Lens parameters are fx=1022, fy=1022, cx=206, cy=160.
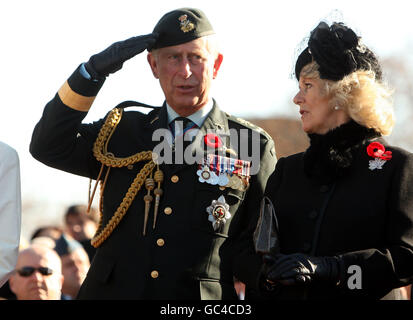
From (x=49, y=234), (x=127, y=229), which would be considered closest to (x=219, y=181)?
(x=127, y=229)

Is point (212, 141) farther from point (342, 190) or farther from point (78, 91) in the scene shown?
point (342, 190)

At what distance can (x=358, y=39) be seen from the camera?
5.27 meters

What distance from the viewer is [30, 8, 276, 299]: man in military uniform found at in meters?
5.70

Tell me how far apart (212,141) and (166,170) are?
33 cm

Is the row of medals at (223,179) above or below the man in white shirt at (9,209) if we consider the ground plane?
above

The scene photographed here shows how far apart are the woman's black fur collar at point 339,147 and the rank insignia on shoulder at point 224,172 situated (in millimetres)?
780

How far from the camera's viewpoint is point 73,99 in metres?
5.84

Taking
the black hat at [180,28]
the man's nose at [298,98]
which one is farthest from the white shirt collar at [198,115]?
the man's nose at [298,98]

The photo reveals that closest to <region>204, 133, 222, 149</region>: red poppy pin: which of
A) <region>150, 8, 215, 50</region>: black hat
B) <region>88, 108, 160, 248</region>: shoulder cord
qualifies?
<region>88, 108, 160, 248</region>: shoulder cord

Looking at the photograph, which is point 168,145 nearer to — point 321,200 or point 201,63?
point 201,63

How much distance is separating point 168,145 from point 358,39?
1.33 m

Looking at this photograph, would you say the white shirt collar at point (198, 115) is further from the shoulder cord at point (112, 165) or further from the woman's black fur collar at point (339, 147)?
the woman's black fur collar at point (339, 147)

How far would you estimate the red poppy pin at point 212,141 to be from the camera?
6.02m
